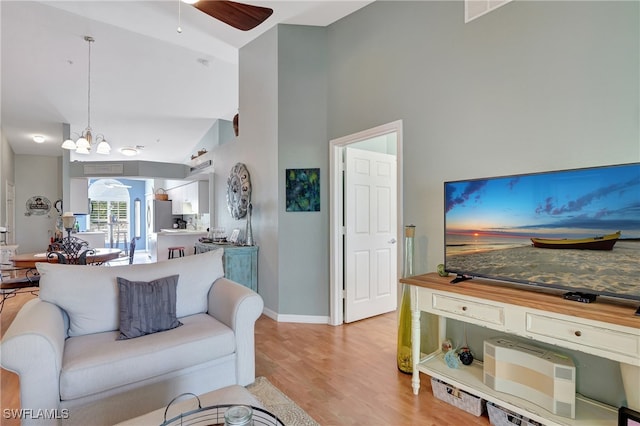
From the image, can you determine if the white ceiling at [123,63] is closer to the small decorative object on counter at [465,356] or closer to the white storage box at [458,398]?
the small decorative object on counter at [465,356]

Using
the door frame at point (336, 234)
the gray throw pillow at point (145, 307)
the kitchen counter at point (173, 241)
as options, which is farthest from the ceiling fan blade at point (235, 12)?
the kitchen counter at point (173, 241)

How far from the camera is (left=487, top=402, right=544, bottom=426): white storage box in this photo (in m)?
1.77

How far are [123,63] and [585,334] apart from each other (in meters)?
5.70

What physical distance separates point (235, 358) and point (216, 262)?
82 centimetres

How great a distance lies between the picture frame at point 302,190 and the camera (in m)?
3.71

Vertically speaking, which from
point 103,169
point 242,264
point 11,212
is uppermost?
point 103,169

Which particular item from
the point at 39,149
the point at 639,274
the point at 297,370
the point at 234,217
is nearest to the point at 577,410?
the point at 639,274

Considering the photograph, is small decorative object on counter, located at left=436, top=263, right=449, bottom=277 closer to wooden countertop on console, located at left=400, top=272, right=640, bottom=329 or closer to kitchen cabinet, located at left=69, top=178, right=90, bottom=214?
wooden countertop on console, located at left=400, top=272, right=640, bottom=329

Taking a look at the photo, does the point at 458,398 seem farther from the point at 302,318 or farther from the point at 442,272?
the point at 302,318

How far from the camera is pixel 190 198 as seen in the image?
8125 millimetres

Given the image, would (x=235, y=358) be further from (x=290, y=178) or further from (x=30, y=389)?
(x=290, y=178)

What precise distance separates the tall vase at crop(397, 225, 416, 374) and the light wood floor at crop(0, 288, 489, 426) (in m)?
0.10

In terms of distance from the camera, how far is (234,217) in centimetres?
469

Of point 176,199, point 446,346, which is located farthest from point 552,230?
point 176,199
